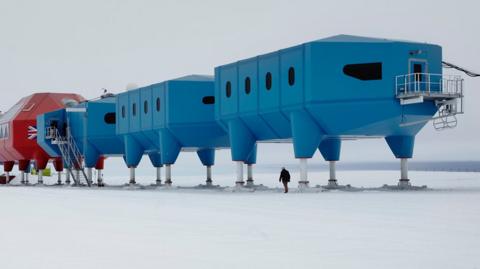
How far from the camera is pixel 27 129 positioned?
74.5 meters

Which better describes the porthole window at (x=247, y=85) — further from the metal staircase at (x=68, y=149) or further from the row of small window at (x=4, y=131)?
the row of small window at (x=4, y=131)

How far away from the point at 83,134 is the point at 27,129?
11101mm

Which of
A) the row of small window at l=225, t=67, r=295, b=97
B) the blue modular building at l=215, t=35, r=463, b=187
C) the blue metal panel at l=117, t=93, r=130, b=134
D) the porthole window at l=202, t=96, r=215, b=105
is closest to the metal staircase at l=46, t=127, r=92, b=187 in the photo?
the blue metal panel at l=117, t=93, r=130, b=134

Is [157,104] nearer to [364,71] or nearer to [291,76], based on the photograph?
[291,76]

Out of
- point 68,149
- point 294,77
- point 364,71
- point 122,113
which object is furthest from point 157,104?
point 364,71

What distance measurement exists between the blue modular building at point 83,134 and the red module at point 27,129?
4041mm

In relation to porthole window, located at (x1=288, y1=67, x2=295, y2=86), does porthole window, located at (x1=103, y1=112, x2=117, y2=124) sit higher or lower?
lower

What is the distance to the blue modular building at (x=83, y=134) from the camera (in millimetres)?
64750

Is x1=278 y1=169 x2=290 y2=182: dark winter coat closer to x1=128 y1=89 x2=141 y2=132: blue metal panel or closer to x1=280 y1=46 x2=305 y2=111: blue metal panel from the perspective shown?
x1=280 y1=46 x2=305 y2=111: blue metal panel

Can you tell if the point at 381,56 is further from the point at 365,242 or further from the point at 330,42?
the point at 365,242

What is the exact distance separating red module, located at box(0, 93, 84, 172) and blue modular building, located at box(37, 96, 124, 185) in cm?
404

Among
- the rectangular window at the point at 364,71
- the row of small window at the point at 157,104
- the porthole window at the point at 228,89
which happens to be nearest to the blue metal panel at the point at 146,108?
the row of small window at the point at 157,104

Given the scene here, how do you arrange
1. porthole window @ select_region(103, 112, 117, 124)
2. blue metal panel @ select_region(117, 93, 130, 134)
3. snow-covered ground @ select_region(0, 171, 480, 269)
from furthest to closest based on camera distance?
porthole window @ select_region(103, 112, 117, 124), blue metal panel @ select_region(117, 93, 130, 134), snow-covered ground @ select_region(0, 171, 480, 269)

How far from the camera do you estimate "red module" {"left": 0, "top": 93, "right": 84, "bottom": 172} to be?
74.2 meters
